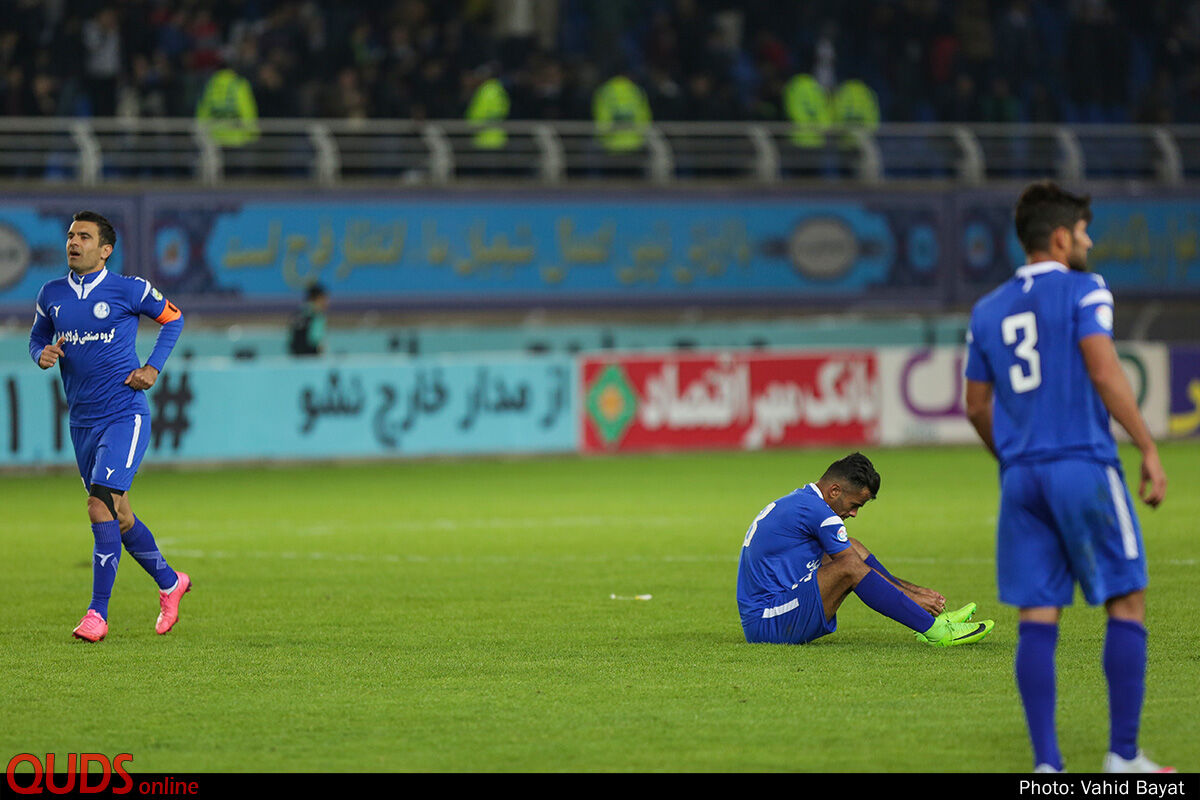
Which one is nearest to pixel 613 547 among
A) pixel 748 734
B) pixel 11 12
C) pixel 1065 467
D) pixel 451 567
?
pixel 451 567

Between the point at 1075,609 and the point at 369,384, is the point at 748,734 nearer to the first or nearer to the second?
the point at 1075,609

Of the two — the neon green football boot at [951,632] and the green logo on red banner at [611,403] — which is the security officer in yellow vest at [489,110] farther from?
the neon green football boot at [951,632]

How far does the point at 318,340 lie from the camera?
19.9 metres

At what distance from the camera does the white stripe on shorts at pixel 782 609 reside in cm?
841

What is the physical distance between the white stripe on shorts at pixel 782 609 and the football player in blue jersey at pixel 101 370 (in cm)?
290

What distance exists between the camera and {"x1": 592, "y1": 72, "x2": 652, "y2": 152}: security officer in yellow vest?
2406cm

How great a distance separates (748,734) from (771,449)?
15049mm

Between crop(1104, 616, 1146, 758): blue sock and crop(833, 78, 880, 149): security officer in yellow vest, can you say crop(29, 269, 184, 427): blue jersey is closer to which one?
crop(1104, 616, 1146, 758): blue sock

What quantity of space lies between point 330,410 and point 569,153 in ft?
19.7

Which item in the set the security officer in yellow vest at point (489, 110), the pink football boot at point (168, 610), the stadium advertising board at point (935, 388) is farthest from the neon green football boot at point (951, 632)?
the security officer in yellow vest at point (489, 110)

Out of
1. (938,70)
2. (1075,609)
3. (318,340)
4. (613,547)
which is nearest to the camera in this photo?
(1075,609)

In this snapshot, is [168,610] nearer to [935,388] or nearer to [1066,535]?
[1066,535]

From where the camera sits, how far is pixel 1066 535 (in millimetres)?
5566

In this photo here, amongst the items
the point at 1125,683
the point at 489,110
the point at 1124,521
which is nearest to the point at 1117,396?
the point at 1124,521
